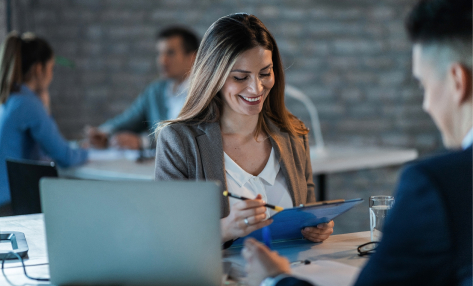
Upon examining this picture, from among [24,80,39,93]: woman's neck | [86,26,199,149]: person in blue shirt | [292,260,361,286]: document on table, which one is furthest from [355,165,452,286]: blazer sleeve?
[86,26,199,149]: person in blue shirt

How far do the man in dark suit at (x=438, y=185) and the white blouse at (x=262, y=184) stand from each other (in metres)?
0.79

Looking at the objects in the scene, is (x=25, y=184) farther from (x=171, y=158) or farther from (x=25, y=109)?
(x=171, y=158)

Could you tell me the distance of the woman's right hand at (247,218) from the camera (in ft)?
3.96

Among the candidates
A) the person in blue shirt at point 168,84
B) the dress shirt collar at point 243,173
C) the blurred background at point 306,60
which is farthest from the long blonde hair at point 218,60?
the blurred background at point 306,60

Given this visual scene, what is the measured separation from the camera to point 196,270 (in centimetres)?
95

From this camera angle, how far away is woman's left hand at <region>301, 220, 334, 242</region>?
140 cm

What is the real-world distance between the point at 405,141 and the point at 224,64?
2.91 metres

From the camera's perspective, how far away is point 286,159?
66.5 inches

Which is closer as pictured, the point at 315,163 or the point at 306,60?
the point at 315,163

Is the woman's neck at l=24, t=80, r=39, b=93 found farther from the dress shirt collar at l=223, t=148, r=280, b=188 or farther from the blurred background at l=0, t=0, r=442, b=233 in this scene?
the dress shirt collar at l=223, t=148, r=280, b=188

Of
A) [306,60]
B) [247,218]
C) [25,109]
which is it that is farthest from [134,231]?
[306,60]

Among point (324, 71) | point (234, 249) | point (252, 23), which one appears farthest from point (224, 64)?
point (324, 71)

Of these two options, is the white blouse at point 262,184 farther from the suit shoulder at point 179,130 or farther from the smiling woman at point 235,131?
the suit shoulder at point 179,130

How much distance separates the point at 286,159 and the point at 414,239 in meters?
0.90
